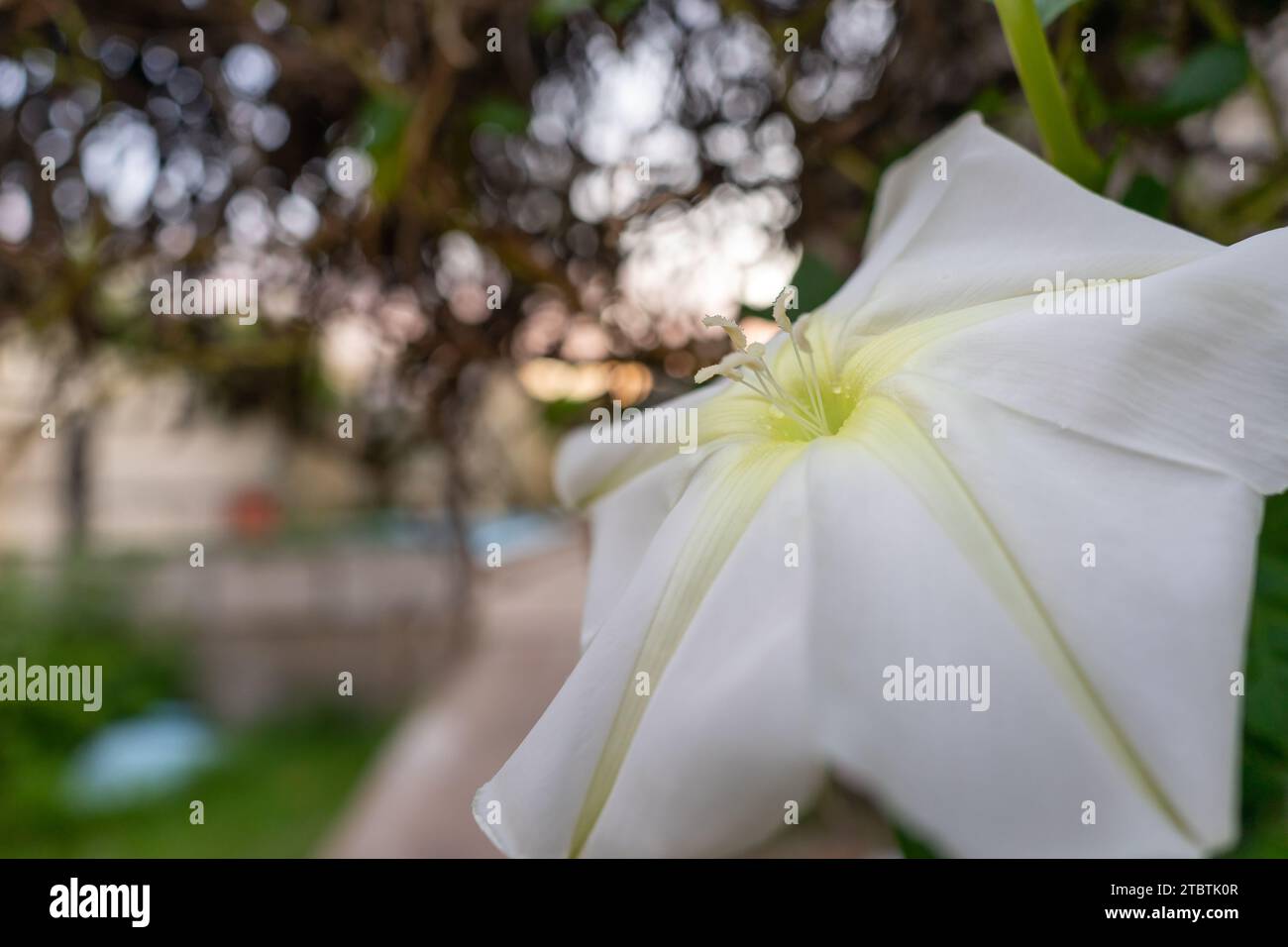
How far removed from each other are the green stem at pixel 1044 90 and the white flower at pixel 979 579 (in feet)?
0.11

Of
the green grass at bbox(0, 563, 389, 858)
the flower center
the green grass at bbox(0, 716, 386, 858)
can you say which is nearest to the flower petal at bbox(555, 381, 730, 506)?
the flower center

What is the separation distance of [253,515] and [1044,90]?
3400 mm

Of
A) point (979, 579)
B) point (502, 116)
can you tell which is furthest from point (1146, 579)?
point (502, 116)

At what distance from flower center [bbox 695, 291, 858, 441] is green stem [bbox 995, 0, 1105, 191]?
4.3 inches

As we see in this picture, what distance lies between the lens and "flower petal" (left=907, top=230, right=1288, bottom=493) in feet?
0.72

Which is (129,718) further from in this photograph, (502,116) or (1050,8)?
(1050,8)

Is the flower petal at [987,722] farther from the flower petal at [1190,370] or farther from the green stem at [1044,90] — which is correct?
the green stem at [1044,90]

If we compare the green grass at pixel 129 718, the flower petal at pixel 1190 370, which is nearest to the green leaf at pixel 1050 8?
the flower petal at pixel 1190 370

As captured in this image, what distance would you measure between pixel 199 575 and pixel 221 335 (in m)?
2.77

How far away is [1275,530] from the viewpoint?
30 cm

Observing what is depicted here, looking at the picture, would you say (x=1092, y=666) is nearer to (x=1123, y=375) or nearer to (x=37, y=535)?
(x=1123, y=375)

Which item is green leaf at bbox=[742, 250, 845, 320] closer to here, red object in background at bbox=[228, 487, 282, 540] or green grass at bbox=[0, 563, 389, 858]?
green grass at bbox=[0, 563, 389, 858]

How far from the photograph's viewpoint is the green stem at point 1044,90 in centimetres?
30
